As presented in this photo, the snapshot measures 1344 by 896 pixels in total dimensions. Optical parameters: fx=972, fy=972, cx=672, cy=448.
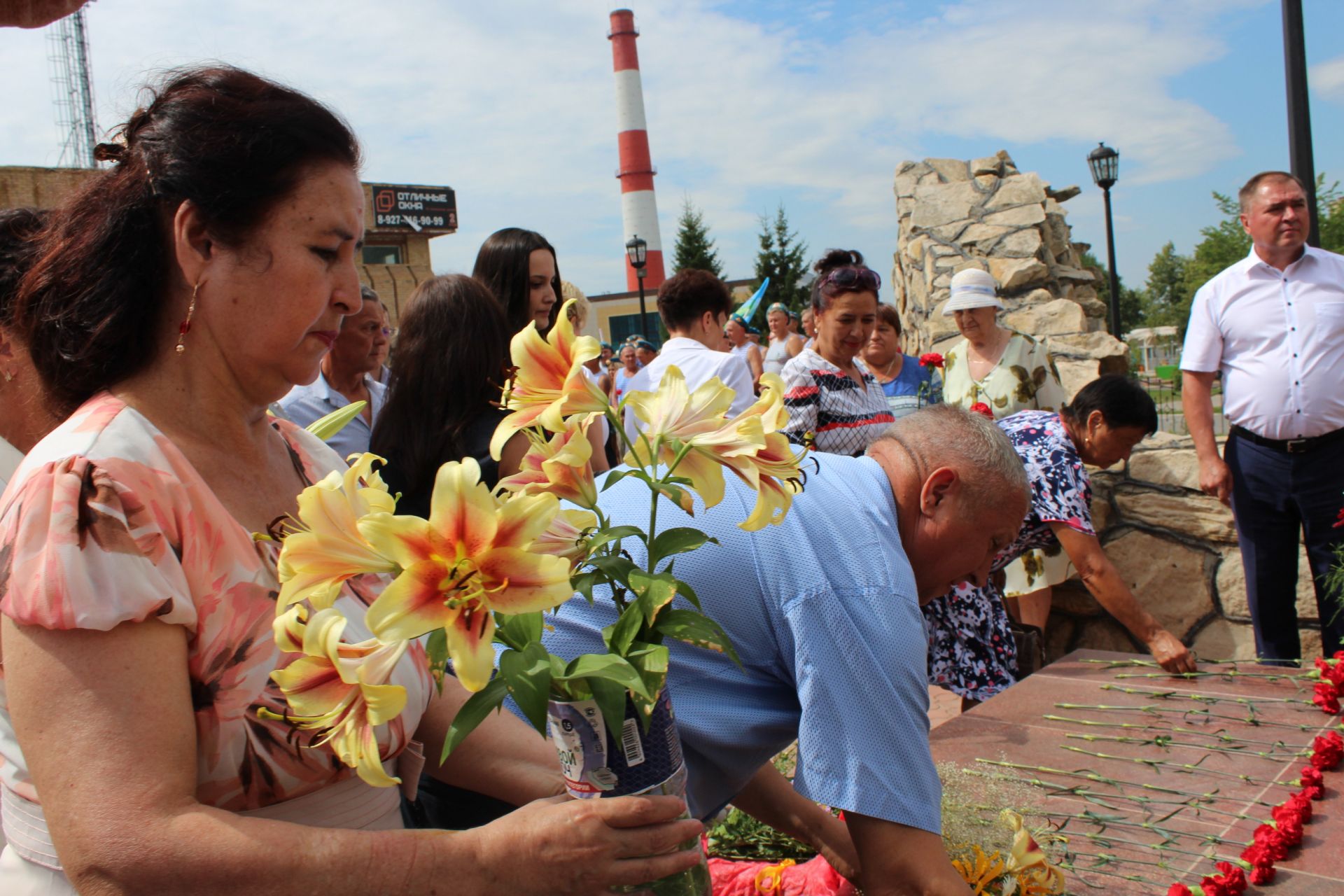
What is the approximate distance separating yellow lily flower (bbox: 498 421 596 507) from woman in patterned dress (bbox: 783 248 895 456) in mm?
3040

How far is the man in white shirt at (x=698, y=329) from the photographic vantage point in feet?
13.4

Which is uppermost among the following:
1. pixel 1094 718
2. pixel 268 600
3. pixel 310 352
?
pixel 310 352

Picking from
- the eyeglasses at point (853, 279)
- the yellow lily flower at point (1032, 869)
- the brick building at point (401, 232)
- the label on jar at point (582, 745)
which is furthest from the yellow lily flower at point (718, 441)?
the brick building at point (401, 232)

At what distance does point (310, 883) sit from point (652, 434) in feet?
1.77

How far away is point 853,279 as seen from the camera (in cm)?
433

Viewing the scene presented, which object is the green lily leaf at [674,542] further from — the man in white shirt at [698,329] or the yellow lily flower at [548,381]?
the man in white shirt at [698,329]

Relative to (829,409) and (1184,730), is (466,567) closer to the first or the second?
(1184,730)

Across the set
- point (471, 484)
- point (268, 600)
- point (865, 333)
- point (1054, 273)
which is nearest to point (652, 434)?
point (471, 484)

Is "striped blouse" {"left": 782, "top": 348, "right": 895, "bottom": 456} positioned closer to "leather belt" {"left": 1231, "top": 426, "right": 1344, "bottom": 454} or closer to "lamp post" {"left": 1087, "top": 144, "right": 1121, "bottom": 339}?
"leather belt" {"left": 1231, "top": 426, "right": 1344, "bottom": 454}

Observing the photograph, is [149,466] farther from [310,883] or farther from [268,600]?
[310,883]

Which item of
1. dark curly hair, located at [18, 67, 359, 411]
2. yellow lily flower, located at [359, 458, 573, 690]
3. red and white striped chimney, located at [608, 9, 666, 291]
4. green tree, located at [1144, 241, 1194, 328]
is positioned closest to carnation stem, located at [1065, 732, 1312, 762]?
yellow lily flower, located at [359, 458, 573, 690]

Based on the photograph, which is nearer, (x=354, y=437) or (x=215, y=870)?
(x=215, y=870)

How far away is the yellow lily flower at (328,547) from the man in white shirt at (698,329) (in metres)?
3.22

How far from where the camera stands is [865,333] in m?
4.32
